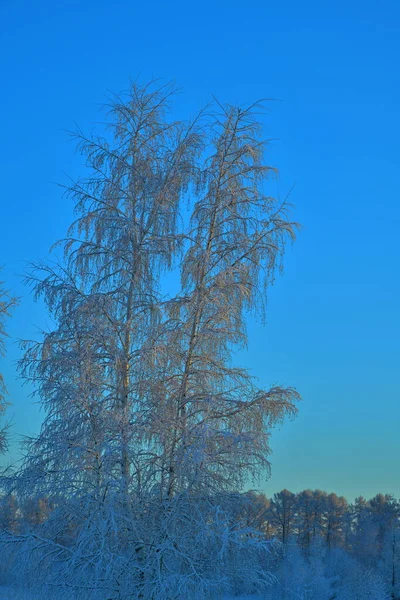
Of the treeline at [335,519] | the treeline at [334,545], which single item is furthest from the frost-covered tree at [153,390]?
the treeline at [335,519]

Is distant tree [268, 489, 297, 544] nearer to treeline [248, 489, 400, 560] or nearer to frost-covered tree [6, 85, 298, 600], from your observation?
treeline [248, 489, 400, 560]

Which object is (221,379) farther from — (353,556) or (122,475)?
(353,556)

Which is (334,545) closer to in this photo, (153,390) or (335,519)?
(335,519)

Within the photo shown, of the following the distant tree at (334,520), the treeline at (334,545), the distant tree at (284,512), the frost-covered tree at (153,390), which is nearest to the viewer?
the frost-covered tree at (153,390)

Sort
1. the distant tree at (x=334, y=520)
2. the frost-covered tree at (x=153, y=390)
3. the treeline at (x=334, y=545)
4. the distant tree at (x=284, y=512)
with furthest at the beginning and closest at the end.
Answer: the distant tree at (x=334, y=520)
the distant tree at (x=284, y=512)
the treeline at (x=334, y=545)
the frost-covered tree at (x=153, y=390)

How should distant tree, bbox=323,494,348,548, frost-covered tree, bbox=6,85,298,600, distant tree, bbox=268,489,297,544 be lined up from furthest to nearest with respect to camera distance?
distant tree, bbox=323,494,348,548
distant tree, bbox=268,489,297,544
frost-covered tree, bbox=6,85,298,600

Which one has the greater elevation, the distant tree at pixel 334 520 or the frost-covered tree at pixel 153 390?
the distant tree at pixel 334 520

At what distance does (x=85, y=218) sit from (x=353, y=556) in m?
57.2

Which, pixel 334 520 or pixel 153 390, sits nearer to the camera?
pixel 153 390

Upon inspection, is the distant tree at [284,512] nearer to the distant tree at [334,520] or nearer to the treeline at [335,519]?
the treeline at [335,519]

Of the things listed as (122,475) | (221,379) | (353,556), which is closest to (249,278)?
(221,379)

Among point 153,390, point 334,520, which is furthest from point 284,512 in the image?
point 153,390

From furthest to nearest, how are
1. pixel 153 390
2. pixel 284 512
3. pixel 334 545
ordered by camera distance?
1. pixel 334 545
2. pixel 284 512
3. pixel 153 390

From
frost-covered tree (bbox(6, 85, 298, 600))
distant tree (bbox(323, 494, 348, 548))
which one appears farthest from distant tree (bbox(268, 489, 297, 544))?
frost-covered tree (bbox(6, 85, 298, 600))
